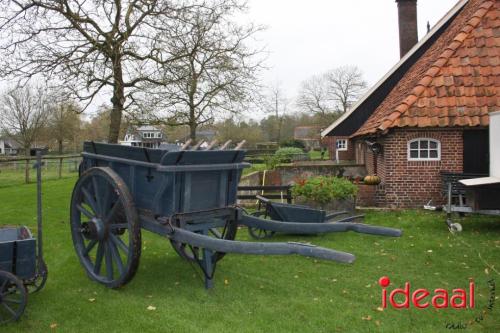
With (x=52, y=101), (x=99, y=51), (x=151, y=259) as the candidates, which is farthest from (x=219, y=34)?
(x=151, y=259)

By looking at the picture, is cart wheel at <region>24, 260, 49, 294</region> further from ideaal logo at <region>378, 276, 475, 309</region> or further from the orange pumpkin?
the orange pumpkin

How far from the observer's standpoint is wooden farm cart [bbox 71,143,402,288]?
4715 millimetres

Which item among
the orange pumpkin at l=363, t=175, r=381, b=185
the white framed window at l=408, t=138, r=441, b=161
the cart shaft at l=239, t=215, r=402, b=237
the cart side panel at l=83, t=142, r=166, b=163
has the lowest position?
the cart shaft at l=239, t=215, r=402, b=237

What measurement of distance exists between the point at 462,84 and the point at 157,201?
9674mm

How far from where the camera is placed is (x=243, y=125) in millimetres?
51094

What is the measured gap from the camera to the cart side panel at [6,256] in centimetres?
445

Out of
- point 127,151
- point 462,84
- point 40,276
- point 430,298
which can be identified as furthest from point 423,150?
point 40,276

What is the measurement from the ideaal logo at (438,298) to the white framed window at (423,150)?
21.7ft

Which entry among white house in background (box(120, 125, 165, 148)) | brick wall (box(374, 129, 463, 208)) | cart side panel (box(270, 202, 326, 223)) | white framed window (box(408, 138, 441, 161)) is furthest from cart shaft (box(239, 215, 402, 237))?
white framed window (box(408, 138, 441, 161))

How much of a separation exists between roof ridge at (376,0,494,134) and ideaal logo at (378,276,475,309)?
658 centimetres

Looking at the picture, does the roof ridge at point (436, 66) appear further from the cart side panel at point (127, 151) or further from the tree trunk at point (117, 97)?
the cart side panel at point (127, 151)

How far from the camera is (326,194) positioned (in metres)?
9.91

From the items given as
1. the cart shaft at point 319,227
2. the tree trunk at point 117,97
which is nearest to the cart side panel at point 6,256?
the cart shaft at point 319,227

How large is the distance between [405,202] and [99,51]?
9.06m
